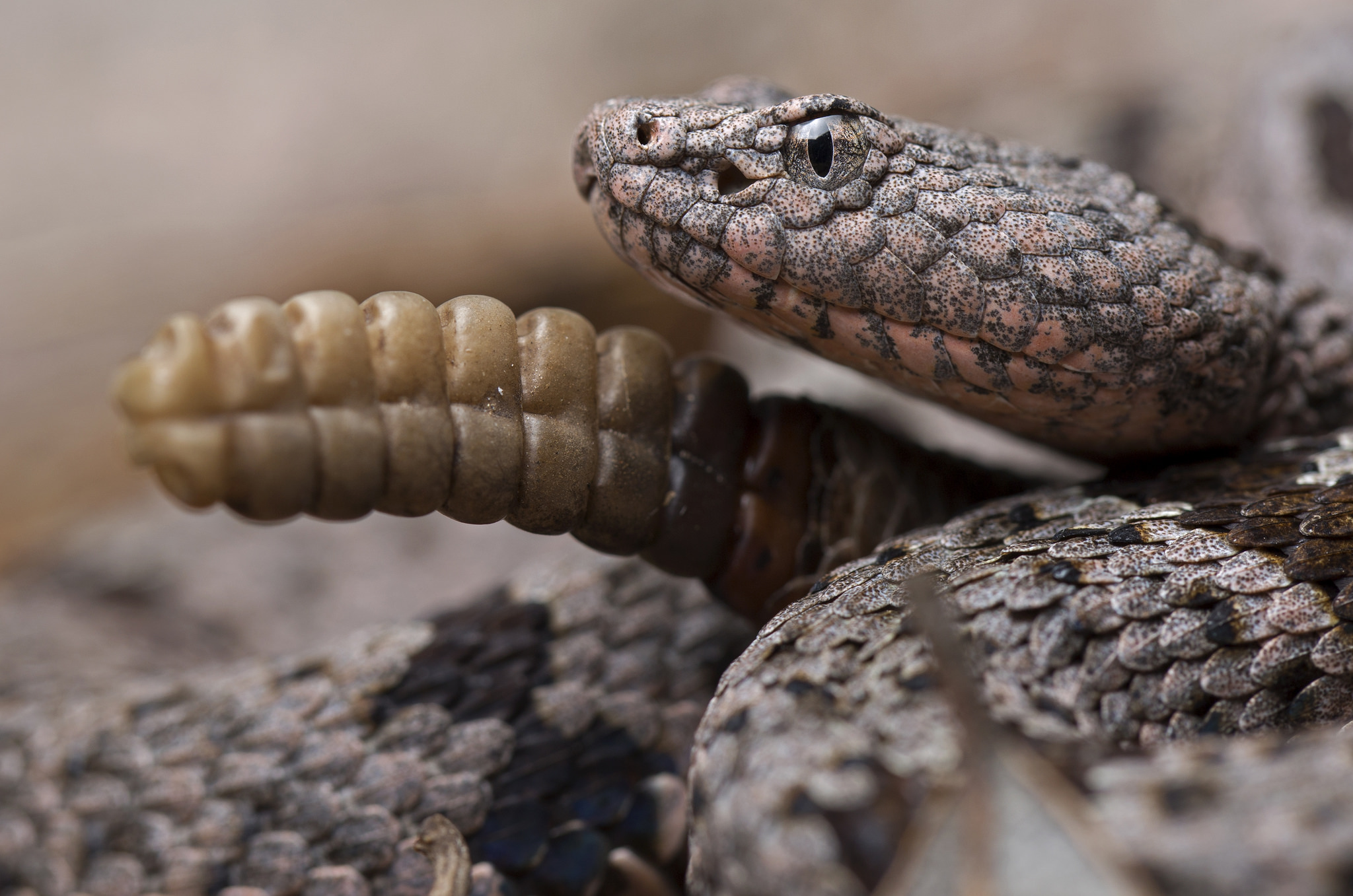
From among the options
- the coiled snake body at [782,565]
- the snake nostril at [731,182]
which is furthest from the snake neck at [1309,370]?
the snake nostril at [731,182]

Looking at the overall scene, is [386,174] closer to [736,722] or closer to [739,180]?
[739,180]

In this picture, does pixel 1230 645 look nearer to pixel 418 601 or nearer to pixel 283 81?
pixel 418 601

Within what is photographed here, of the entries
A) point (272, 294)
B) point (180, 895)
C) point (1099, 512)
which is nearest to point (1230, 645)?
point (1099, 512)

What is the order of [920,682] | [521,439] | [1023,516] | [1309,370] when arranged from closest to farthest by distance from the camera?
[920,682] → [521,439] → [1023,516] → [1309,370]

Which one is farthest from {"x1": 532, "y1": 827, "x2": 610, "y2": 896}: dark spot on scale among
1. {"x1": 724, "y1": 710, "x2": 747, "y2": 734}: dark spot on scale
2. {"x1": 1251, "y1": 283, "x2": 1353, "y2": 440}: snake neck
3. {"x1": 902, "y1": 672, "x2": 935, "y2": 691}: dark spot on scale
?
{"x1": 1251, "y1": 283, "x2": 1353, "y2": 440}: snake neck

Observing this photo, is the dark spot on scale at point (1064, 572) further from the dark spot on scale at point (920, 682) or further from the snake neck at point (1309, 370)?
the snake neck at point (1309, 370)

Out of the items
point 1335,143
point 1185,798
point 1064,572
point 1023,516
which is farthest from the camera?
point 1335,143

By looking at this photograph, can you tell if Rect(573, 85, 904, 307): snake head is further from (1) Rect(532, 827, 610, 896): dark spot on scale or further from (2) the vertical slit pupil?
(1) Rect(532, 827, 610, 896): dark spot on scale

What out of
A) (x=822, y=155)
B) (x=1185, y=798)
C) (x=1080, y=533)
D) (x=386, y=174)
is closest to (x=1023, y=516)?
(x=1080, y=533)
